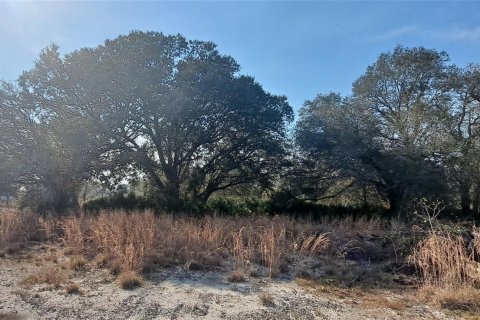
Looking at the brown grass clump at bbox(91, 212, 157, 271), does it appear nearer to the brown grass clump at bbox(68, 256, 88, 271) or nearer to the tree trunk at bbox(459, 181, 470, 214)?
the brown grass clump at bbox(68, 256, 88, 271)

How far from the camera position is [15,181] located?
51.8ft

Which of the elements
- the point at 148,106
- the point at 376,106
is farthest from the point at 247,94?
the point at 376,106

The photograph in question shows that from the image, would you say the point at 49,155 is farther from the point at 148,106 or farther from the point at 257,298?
the point at 257,298

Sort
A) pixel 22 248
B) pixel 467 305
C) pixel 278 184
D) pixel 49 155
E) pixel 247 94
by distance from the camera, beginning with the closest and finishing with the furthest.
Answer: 1. pixel 467 305
2. pixel 22 248
3. pixel 49 155
4. pixel 247 94
5. pixel 278 184

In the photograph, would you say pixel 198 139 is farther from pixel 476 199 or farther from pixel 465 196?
pixel 476 199

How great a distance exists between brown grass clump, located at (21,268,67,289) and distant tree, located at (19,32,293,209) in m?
9.75

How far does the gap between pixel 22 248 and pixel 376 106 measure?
64.1 ft

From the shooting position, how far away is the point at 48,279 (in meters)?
5.37

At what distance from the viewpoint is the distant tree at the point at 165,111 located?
50.6 ft

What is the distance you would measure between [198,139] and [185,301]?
12463mm

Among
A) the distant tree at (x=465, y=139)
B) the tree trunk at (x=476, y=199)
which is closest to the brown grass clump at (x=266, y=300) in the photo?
the distant tree at (x=465, y=139)

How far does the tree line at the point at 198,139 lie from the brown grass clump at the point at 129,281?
9457 millimetres

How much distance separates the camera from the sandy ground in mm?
4184

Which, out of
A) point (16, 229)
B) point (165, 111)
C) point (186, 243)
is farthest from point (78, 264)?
point (165, 111)
